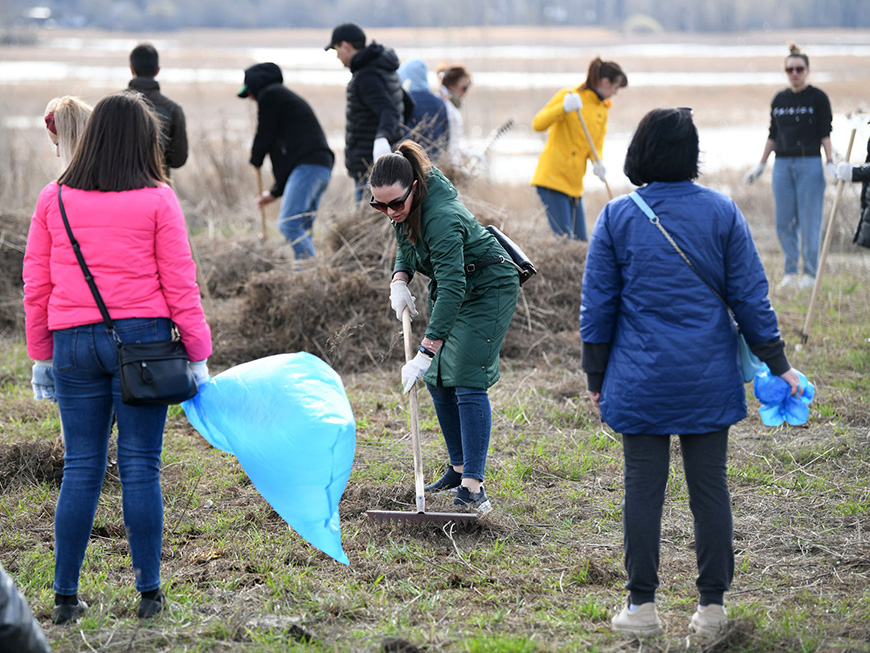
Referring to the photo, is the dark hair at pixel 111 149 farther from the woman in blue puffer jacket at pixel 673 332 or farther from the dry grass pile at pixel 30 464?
the dry grass pile at pixel 30 464

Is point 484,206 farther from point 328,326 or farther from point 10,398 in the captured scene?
point 10,398

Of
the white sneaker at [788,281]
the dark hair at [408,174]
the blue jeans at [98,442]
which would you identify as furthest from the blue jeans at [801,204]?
the blue jeans at [98,442]

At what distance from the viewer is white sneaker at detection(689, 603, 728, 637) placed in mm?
2971

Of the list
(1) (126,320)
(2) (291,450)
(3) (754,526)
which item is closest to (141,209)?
(1) (126,320)

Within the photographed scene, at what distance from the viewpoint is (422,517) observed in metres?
3.89

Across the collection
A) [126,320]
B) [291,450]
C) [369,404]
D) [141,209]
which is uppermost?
[141,209]

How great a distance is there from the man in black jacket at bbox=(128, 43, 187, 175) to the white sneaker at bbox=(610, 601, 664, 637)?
14.7 ft

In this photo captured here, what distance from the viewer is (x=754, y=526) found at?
157 inches

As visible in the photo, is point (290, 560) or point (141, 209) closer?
point (141, 209)

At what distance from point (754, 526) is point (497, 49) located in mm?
37563

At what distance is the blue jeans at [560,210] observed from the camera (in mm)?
7855

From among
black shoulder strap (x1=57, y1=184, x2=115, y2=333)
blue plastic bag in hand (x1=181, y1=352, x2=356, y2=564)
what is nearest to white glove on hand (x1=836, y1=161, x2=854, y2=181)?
blue plastic bag in hand (x1=181, y1=352, x2=356, y2=564)

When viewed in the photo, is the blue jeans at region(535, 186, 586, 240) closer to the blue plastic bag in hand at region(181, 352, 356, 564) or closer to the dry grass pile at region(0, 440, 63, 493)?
the dry grass pile at region(0, 440, 63, 493)

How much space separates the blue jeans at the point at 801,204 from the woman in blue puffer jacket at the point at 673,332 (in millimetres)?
5368
